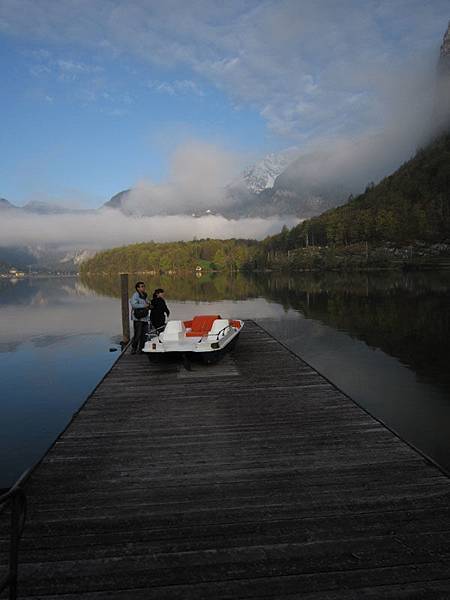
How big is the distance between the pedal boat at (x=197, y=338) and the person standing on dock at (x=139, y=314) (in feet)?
2.89

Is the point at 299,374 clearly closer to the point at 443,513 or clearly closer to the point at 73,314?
the point at 443,513

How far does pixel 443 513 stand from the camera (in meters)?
4.87

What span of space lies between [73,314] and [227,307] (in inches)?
610

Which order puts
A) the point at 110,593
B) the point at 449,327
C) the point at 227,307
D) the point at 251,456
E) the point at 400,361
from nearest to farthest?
the point at 110,593 → the point at 251,456 → the point at 400,361 → the point at 449,327 → the point at 227,307

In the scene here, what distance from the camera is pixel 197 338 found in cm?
1405

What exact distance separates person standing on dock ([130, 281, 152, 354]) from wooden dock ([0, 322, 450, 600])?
6592 millimetres

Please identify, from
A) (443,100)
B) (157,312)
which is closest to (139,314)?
(157,312)

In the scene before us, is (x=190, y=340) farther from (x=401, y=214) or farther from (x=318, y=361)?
(x=401, y=214)

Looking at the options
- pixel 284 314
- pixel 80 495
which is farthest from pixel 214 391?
pixel 284 314

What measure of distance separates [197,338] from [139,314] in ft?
8.42

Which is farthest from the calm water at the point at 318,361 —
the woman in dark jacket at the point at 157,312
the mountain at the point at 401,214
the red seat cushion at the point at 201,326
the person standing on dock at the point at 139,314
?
the mountain at the point at 401,214

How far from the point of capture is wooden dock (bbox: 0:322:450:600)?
12.7 feet

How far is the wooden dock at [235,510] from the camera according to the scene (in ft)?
12.7

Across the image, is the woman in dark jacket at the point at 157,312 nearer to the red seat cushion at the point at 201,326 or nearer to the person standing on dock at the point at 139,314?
the person standing on dock at the point at 139,314
